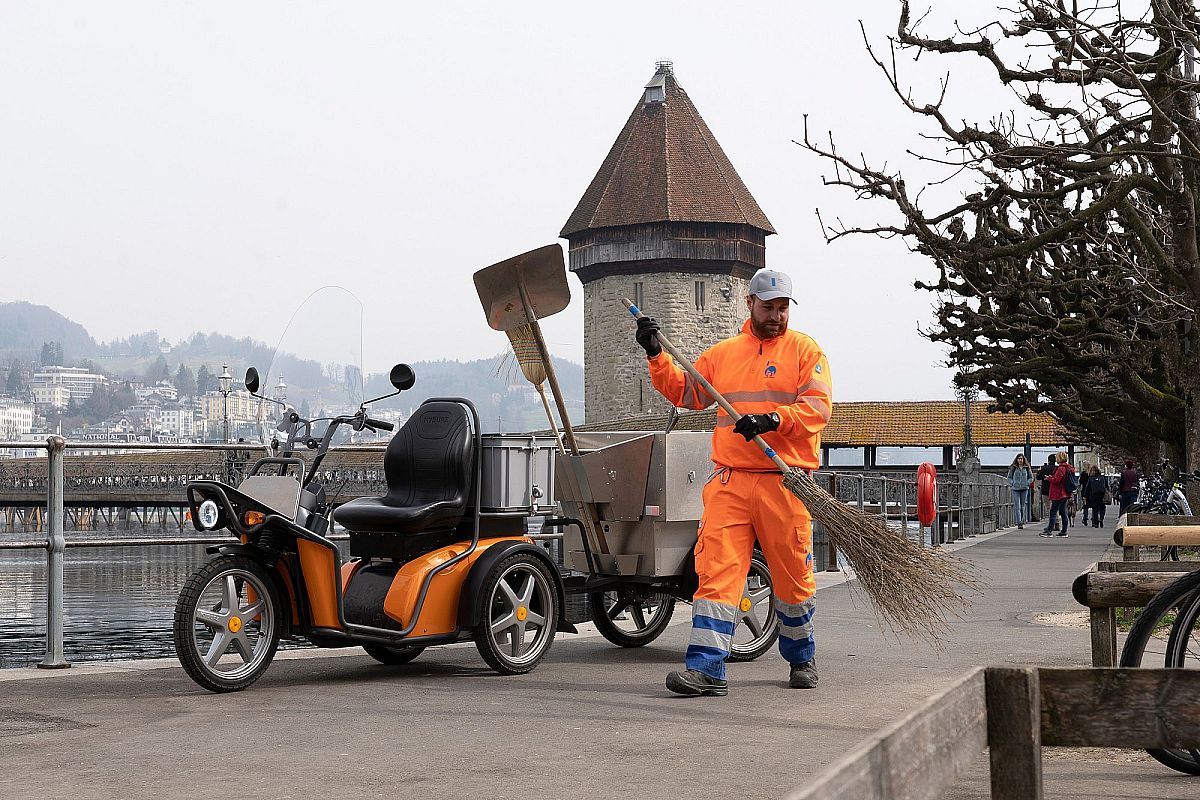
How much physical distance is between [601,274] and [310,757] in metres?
74.3

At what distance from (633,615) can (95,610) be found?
15.6 meters

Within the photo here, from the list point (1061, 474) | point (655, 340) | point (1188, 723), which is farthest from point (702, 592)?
point (1061, 474)

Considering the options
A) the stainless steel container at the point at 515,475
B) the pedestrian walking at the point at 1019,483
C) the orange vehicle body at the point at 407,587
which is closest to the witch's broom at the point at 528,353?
the stainless steel container at the point at 515,475

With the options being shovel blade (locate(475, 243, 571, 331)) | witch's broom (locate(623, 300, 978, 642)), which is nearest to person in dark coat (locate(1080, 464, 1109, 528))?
shovel blade (locate(475, 243, 571, 331))

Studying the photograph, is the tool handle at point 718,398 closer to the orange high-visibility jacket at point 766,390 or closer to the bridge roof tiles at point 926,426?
the orange high-visibility jacket at point 766,390

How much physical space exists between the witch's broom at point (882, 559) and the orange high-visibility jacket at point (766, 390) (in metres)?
0.09

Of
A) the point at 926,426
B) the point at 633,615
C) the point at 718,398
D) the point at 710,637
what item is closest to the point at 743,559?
the point at 710,637

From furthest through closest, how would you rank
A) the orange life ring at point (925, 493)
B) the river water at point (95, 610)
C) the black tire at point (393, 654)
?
the orange life ring at point (925, 493)
the river water at point (95, 610)
the black tire at point (393, 654)

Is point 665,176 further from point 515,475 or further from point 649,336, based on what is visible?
point 649,336

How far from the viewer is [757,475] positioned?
7133mm

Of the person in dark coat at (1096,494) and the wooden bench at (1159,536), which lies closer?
the wooden bench at (1159,536)

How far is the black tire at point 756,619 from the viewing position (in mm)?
8477

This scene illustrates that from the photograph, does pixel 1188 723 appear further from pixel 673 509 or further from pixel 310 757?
pixel 673 509

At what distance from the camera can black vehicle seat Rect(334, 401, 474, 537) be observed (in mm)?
7586
